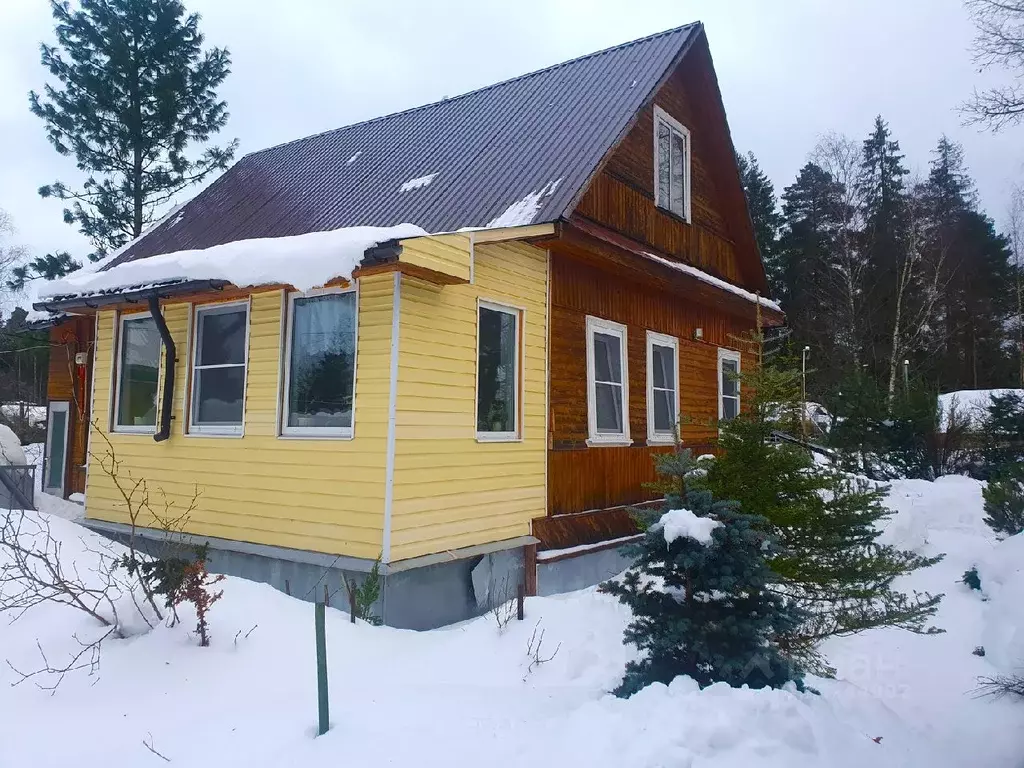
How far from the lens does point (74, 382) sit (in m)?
10.7

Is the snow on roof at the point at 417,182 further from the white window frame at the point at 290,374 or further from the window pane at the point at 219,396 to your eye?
the window pane at the point at 219,396

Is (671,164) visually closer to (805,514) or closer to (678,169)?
(678,169)

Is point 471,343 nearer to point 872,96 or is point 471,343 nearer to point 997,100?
point 997,100

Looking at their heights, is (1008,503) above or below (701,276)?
below

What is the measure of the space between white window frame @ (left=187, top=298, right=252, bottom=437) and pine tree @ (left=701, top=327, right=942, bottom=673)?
14.5 feet

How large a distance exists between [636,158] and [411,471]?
5432mm

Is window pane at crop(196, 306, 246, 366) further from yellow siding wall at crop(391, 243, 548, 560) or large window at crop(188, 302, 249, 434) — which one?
yellow siding wall at crop(391, 243, 548, 560)

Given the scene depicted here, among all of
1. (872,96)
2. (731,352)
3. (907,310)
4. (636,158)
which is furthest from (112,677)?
(872,96)

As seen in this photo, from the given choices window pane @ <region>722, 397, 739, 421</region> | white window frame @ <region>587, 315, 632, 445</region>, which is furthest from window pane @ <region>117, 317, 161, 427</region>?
window pane @ <region>722, 397, 739, 421</region>

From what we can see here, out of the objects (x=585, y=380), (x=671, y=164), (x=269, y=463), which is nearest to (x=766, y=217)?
(x=671, y=164)

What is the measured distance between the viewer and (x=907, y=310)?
28672 millimetres

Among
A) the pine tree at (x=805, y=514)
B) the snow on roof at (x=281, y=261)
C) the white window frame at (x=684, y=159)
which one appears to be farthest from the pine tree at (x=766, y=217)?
the snow on roof at (x=281, y=261)

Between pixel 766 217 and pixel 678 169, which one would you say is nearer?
pixel 678 169

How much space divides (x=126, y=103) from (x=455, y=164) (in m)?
14.7
